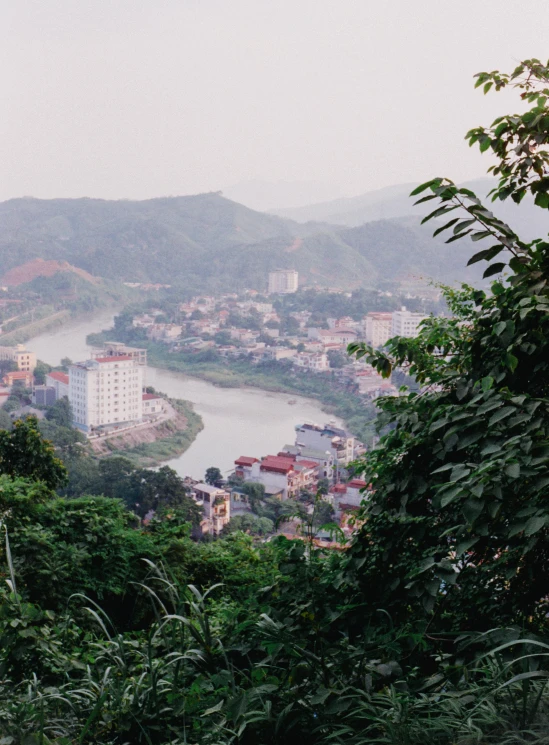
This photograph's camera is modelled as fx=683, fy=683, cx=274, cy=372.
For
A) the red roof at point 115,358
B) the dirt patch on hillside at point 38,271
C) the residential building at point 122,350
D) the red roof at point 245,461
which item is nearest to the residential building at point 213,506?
the red roof at point 245,461

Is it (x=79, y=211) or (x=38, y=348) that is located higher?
(x=79, y=211)

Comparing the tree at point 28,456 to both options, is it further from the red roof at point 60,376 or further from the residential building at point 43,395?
the residential building at point 43,395

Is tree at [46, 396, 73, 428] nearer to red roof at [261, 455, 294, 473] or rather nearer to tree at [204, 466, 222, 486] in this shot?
tree at [204, 466, 222, 486]

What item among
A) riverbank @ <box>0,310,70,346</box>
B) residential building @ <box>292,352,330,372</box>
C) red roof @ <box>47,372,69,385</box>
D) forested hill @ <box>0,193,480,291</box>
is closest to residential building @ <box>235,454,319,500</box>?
residential building @ <box>292,352,330,372</box>

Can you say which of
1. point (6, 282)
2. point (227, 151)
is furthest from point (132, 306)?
point (227, 151)

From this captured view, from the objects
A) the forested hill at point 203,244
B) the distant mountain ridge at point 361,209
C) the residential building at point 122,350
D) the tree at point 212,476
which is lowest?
the tree at point 212,476

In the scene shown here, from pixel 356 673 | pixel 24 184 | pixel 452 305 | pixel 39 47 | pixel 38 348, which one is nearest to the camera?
pixel 356 673

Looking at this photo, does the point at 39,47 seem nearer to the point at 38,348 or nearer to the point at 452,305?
the point at 38,348

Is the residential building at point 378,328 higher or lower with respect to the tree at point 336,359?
higher
